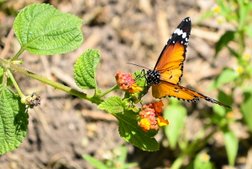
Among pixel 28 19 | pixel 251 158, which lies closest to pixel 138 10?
pixel 251 158

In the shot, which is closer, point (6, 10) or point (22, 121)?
point (22, 121)

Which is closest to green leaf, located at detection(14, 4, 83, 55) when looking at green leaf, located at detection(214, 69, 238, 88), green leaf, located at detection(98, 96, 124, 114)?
green leaf, located at detection(98, 96, 124, 114)

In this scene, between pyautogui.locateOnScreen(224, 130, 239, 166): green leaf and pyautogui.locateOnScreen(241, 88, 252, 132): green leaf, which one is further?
pyautogui.locateOnScreen(241, 88, 252, 132): green leaf

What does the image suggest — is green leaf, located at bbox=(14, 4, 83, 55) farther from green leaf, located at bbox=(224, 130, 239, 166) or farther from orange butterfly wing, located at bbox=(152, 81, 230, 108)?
green leaf, located at bbox=(224, 130, 239, 166)

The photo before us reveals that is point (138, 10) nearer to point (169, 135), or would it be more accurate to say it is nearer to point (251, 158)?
point (169, 135)

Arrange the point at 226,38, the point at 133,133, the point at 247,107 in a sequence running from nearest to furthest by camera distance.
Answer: the point at 133,133, the point at 226,38, the point at 247,107

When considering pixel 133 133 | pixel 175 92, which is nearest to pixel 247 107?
pixel 175 92

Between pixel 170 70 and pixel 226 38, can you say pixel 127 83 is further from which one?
pixel 226 38
